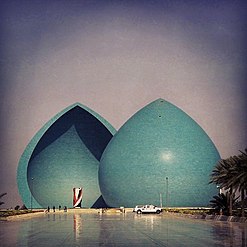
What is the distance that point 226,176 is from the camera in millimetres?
39875

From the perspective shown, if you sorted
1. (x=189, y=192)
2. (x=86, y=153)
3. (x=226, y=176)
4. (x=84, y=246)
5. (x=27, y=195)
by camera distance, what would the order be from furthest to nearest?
1. (x=86, y=153)
2. (x=27, y=195)
3. (x=189, y=192)
4. (x=226, y=176)
5. (x=84, y=246)

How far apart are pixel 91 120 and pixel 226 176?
5438cm

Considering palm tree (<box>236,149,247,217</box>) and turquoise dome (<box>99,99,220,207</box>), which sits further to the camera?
turquoise dome (<box>99,99,220,207</box>)

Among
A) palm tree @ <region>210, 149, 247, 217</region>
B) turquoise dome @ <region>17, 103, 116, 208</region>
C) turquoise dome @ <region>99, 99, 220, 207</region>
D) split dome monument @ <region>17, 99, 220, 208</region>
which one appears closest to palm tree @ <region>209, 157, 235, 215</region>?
palm tree @ <region>210, 149, 247, 217</region>

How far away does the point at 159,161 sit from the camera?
80.5m

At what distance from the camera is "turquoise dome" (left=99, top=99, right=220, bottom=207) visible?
79.6m

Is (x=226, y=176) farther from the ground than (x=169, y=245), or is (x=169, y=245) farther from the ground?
(x=226, y=176)

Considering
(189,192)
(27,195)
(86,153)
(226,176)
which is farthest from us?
(86,153)

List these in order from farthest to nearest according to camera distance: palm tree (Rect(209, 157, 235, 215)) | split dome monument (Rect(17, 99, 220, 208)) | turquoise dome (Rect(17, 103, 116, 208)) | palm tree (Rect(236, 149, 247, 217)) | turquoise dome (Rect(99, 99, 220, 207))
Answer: turquoise dome (Rect(17, 103, 116, 208)), split dome monument (Rect(17, 99, 220, 208)), turquoise dome (Rect(99, 99, 220, 207)), palm tree (Rect(209, 157, 235, 215)), palm tree (Rect(236, 149, 247, 217))

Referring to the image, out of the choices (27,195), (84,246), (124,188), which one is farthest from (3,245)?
(27,195)

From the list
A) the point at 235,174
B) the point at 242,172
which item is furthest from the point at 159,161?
the point at 242,172

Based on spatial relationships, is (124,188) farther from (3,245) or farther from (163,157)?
(3,245)

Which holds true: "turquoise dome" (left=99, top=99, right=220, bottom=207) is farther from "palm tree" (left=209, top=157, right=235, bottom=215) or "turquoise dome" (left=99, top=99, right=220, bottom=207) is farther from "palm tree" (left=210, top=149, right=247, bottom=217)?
"palm tree" (left=210, top=149, right=247, bottom=217)

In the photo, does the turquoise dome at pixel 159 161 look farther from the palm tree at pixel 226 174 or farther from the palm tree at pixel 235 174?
the palm tree at pixel 235 174
